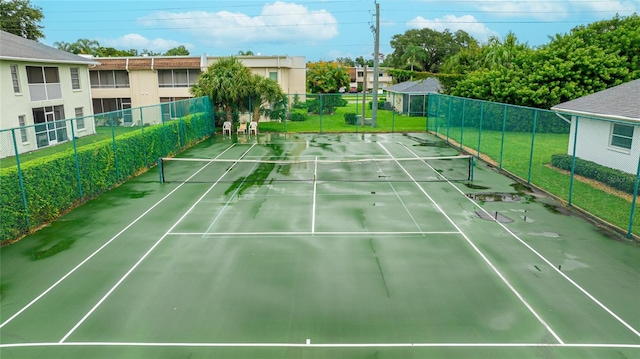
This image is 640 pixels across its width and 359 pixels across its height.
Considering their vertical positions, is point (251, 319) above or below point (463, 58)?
below

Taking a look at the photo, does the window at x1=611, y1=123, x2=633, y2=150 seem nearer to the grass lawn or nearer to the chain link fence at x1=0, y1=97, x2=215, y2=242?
the grass lawn

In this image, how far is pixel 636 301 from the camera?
8125mm

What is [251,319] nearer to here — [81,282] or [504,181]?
[81,282]

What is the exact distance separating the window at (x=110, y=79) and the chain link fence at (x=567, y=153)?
2838cm

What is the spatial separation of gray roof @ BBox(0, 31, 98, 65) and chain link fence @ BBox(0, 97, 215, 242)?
4.16 m

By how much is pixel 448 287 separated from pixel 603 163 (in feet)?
41.8

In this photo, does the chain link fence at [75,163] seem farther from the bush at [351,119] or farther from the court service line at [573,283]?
the bush at [351,119]

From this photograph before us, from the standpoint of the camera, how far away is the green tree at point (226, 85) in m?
30.4

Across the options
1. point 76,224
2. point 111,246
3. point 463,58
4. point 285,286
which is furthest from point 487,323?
point 463,58

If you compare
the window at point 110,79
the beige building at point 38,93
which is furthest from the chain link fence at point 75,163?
the window at point 110,79

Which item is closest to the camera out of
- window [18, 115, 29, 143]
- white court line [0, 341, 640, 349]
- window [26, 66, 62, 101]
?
white court line [0, 341, 640, 349]

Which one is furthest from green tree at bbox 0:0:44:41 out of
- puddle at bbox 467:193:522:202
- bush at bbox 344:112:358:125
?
puddle at bbox 467:193:522:202

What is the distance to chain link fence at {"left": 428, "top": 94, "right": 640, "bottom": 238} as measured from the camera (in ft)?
45.8

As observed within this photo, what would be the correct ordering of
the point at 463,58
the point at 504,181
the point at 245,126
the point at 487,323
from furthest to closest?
the point at 463,58 → the point at 245,126 → the point at 504,181 → the point at 487,323
